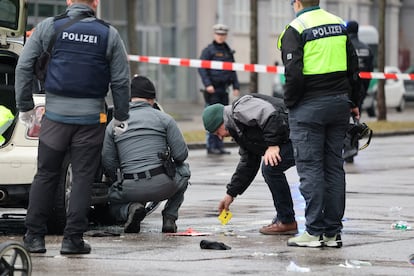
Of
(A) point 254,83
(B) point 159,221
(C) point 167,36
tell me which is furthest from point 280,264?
(C) point 167,36

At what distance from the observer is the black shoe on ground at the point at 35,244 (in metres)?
8.69

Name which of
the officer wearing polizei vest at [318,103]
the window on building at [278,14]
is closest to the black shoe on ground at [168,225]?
the officer wearing polizei vest at [318,103]

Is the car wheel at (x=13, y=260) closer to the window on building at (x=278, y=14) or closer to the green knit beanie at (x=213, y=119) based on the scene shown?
the green knit beanie at (x=213, y=119)

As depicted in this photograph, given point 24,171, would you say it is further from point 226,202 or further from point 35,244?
point 226,202

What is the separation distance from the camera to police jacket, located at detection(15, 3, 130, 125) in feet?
28.5

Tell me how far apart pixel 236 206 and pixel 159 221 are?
1390mm

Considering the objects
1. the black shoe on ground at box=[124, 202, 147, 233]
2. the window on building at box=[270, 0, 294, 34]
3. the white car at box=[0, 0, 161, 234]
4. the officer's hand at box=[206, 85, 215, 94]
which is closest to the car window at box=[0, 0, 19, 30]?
the white car at box=[0, 0, 161, 234]

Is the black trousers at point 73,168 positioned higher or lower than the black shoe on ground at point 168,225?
higher

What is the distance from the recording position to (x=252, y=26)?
2605 cm

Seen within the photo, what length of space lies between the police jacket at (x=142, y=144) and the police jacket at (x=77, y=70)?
138 cm

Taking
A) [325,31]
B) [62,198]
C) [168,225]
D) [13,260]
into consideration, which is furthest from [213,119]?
[13,260]

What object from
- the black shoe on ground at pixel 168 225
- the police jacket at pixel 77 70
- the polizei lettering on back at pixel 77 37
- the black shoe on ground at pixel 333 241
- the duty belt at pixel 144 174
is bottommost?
the black shoe on ground at pixel 168 225

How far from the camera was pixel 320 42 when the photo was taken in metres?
8.95

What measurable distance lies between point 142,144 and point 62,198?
32.1 inches
